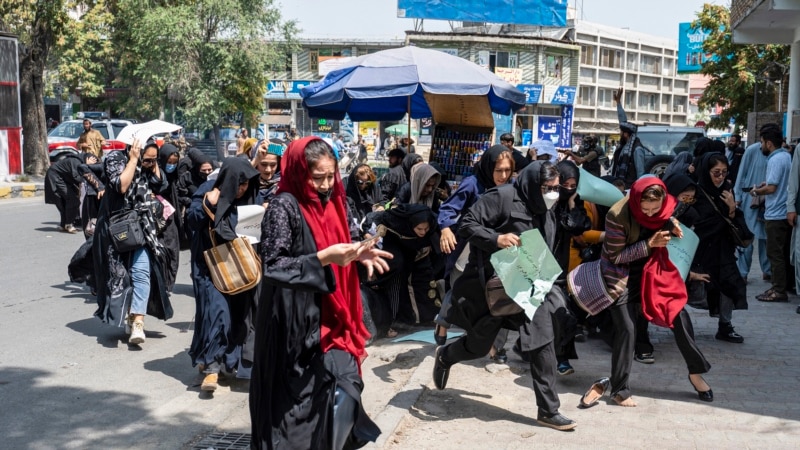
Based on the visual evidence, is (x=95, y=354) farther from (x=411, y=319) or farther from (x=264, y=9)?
(x=264, y=9)

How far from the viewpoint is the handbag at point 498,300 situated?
5188mm

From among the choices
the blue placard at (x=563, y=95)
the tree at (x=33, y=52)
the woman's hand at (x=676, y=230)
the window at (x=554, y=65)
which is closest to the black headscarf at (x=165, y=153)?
the woman's hand at (x=676, y=230)

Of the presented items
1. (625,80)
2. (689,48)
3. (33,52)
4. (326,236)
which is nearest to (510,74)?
(689,48)

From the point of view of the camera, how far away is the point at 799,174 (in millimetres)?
8758

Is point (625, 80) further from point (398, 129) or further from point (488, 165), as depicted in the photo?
point (488, 165)

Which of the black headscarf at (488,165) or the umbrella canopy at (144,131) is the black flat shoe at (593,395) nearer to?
the black headscarf at (488,165)

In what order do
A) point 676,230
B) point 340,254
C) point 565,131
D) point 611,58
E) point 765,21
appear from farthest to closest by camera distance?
point 611,58
point 565,131
point 765,21
point 676,230
point 340,254

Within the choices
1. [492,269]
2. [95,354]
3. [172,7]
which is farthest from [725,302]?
[172,7]

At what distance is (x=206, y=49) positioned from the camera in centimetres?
3688

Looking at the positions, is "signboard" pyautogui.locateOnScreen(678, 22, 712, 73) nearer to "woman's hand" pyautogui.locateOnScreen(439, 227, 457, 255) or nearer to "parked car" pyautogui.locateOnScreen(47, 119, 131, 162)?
"parked car" pyautogui.locateOnScreen(47, 119, 131, 162)

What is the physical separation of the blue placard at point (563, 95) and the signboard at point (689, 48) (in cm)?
2174

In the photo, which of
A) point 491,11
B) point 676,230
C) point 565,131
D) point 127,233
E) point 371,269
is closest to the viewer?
point 371,269

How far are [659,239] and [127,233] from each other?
162 inches

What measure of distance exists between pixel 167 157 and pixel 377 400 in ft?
13.3
